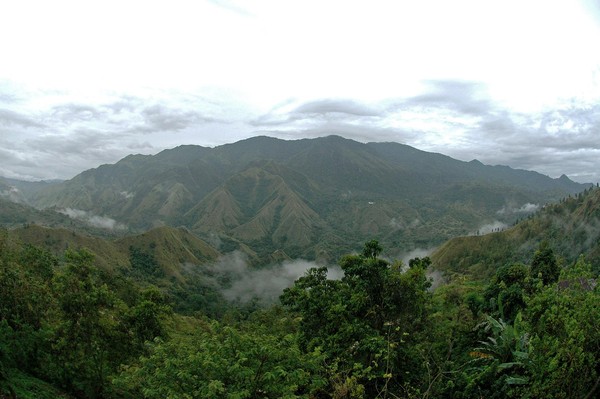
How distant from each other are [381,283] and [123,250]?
639 feet

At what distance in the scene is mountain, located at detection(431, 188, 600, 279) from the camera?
509 feet

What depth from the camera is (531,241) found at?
17375 cm

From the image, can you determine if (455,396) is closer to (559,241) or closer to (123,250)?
(559,241)

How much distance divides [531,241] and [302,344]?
189 metres

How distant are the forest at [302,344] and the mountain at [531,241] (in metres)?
141

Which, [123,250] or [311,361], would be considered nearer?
[311,361]

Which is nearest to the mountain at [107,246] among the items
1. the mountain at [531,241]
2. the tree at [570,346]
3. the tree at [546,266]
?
the mountain at [531,241]

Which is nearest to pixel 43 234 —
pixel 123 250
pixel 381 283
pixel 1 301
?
pixel 123 250

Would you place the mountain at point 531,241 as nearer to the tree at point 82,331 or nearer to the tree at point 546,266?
the tree at point 546,266

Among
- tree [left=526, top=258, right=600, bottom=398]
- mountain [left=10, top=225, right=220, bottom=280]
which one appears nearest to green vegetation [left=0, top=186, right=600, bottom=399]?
tree [left=526, top=258, right=600, bottom=398]

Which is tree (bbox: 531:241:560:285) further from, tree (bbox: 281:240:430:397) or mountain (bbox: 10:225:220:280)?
mountain (bbox: 10:225:220:280)

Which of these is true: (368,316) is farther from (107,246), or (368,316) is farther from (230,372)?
(107,246)

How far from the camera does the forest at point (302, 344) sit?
1141 cm

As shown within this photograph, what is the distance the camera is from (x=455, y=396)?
16625mm
